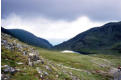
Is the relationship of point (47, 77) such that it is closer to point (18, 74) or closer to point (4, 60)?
point (18, 74)

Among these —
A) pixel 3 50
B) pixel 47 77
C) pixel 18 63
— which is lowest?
pixel 47 77

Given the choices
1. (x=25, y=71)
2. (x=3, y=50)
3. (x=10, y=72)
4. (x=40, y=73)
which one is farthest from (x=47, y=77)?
(x=3, y=50)

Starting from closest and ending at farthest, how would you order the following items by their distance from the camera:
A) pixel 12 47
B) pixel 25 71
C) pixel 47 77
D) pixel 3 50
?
pixel 25 71
pixel 47 77
pixel 3 50
pixel 12 47

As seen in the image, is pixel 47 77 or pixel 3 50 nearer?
pixel 47 77

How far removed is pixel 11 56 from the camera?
2738cm

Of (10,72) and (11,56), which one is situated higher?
(11,56)

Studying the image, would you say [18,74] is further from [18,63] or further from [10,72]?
[18,63]

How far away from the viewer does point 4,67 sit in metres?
23.5

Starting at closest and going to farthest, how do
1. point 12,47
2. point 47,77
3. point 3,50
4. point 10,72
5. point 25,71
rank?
point 10,72
point 25,71
point 47,77
point 3,50
point 12,47

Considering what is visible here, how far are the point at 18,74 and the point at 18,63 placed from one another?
338cm

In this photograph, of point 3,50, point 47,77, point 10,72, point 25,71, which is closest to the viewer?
point 10,72

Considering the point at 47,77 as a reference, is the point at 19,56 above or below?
above

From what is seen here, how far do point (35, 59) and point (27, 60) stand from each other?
3.04m

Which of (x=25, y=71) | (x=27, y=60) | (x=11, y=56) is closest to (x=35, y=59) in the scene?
(x=27, y=60)
